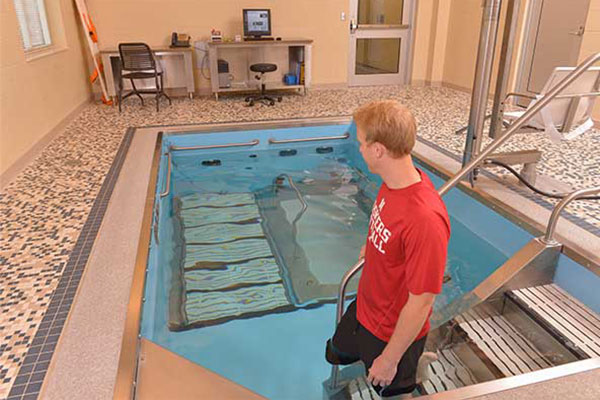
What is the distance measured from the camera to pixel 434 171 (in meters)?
3.61

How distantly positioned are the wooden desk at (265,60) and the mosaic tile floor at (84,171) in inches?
11.1

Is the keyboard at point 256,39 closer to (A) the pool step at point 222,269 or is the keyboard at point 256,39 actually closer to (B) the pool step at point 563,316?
(A) the pool step at point 222,269

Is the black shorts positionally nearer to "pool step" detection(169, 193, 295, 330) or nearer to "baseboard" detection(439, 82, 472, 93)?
"pool step" detection(169, 193, 295, 330)

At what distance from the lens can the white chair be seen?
112 inches

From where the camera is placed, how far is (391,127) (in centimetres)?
110

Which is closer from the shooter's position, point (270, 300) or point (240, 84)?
point (270, 300)

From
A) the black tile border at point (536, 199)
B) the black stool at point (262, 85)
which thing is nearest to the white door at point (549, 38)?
the black tile border at point (536, 199)

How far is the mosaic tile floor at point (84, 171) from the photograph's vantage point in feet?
6.32

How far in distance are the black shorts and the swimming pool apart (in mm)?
688

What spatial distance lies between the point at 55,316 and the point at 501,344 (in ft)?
6.31

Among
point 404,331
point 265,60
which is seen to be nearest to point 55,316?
point 404,331

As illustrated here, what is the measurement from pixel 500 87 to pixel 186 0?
16.9 ft

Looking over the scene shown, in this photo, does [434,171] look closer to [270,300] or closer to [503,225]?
[503,225]

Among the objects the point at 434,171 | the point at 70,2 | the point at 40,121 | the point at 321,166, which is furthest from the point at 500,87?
the point at 70,2
